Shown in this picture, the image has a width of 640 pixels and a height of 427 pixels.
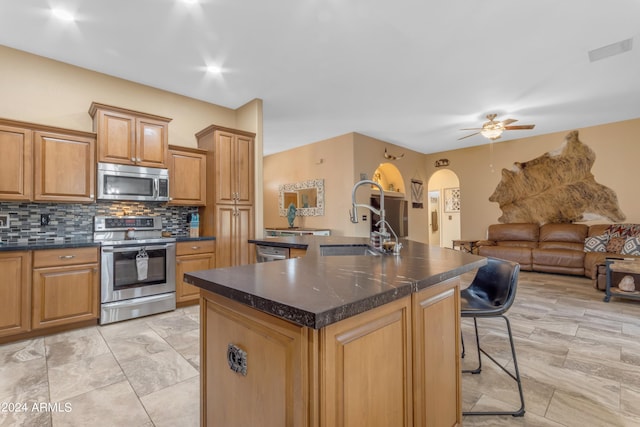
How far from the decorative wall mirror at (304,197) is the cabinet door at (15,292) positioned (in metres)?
4.51

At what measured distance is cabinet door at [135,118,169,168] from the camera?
11.0 feet

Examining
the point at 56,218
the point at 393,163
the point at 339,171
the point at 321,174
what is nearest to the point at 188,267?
the point at 56,218

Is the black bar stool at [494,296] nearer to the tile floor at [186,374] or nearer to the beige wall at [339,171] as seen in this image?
the tile floor at [186,374]

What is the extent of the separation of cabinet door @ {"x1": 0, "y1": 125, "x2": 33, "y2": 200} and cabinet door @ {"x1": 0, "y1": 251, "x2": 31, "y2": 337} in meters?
0.58

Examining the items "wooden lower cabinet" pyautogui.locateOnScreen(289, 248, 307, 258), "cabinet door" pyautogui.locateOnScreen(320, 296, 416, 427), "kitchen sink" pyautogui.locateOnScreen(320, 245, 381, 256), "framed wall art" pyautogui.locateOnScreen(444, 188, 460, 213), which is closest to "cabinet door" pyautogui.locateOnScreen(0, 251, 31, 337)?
"wooden lower cabinet" pyautogui.locateOnScreen(289, 248, 307, 258)

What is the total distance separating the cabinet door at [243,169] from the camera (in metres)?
3.96

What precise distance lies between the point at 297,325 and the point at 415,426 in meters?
0.70

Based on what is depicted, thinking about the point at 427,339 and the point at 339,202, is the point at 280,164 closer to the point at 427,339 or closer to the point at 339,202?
the point at 339,202

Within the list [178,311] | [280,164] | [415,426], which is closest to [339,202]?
[280,164]

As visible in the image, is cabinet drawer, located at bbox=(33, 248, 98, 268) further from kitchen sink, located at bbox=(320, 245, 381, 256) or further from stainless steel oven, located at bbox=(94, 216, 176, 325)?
kitchen sink, located at bbox=(320, 245, 381, 256)

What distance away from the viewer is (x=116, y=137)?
3221mm

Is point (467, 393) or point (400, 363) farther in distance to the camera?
point (467, 393)

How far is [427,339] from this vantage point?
1169 millimetres

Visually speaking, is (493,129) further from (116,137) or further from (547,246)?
(116,137)
